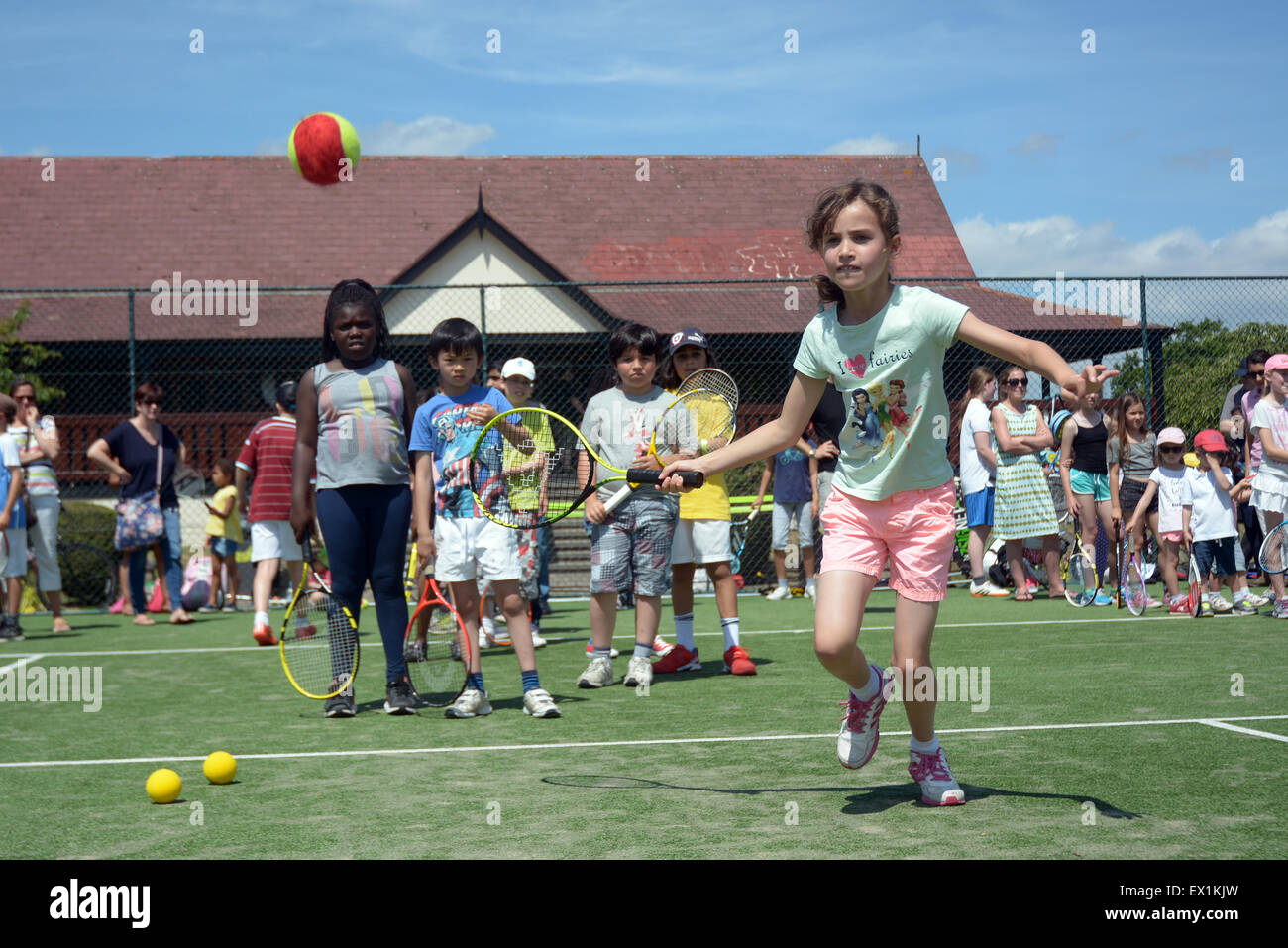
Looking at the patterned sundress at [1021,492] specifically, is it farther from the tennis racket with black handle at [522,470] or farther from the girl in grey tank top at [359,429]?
the girl in grey tank top at [359,429]

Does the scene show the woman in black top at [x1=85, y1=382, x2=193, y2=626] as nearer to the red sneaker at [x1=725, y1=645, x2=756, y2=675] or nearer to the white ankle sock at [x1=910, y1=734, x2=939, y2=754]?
the red sneaker at [x1=725, y1=645, x2=756, y2=675]

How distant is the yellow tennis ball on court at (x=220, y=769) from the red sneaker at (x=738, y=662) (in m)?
3.58

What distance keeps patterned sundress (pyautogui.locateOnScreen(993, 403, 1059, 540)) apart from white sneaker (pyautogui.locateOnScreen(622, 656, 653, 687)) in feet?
18.8

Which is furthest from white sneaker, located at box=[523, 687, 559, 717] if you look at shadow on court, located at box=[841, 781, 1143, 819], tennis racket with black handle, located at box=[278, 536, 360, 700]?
shadow on court, located at box=[841, 781, 1143, 819]

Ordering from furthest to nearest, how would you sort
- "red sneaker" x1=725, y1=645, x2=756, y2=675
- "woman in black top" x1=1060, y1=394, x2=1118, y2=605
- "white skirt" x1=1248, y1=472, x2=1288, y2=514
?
"woman in black top" x1=1060, y1=394, x2=1118, y2=605, "white skirt" x1=1248, y1=472, x2=1288, y2=514, "red sneaker" x1=725, y1=645, x2=756, y2=675

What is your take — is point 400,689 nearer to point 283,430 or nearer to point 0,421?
point 283,430

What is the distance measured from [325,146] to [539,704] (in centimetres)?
738

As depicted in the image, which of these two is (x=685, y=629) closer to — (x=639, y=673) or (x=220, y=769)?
(x=639, y=673)

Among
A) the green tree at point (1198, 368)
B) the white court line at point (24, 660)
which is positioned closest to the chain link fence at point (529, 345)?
the green tree at point (1198, 368)

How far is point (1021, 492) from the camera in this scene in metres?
12.2

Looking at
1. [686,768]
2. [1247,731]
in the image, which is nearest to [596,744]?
[686,768]

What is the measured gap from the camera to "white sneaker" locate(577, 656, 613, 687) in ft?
25.0
